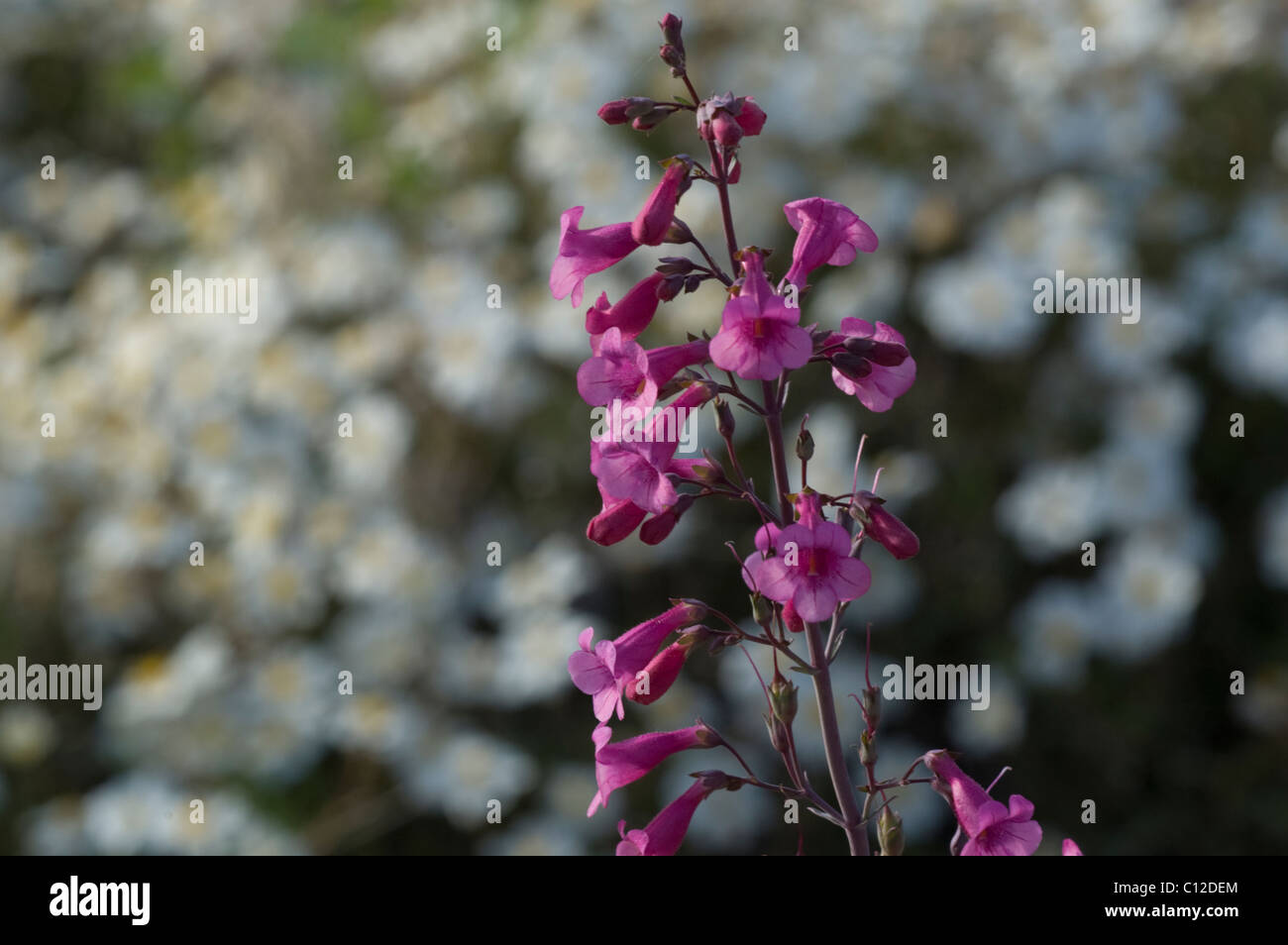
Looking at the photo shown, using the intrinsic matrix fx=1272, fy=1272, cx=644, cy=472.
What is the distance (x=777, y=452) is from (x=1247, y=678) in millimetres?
2810

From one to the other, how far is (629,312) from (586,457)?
2.44 m

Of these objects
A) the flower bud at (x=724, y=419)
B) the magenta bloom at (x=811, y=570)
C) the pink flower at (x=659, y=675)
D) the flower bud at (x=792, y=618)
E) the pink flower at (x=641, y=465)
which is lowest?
the pink flower at (x=659, y=675)

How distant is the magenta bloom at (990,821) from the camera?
1245mm

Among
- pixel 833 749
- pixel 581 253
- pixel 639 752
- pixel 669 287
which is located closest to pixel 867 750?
pixel 833 749

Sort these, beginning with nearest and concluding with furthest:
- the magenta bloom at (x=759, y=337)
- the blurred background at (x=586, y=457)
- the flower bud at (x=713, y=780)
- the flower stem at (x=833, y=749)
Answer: the magenta bloom at (x=759, y=337) → the flower stem at (x=833, y=749) → the flower bud at (x=713, y=780) → the blurred background at (x=586, y=457)

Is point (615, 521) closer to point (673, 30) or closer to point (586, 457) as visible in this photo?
point (673, 30)

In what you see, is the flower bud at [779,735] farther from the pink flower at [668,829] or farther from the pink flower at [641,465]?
the pink flower at [641,465]

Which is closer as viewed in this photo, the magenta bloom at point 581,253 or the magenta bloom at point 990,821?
the magenta bloom at point 990,821

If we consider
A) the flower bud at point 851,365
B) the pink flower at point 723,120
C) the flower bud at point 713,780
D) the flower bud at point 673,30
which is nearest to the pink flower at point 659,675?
the flower bud at point 713,780

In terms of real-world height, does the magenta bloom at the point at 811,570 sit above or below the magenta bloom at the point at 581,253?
below

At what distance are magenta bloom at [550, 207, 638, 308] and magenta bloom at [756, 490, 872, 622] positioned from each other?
379mm

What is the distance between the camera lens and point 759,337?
1.15 meters

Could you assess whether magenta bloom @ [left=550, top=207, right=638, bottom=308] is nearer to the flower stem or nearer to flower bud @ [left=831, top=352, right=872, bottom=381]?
flower bud @ [left=831, top=352, right=872, bottom=381]
